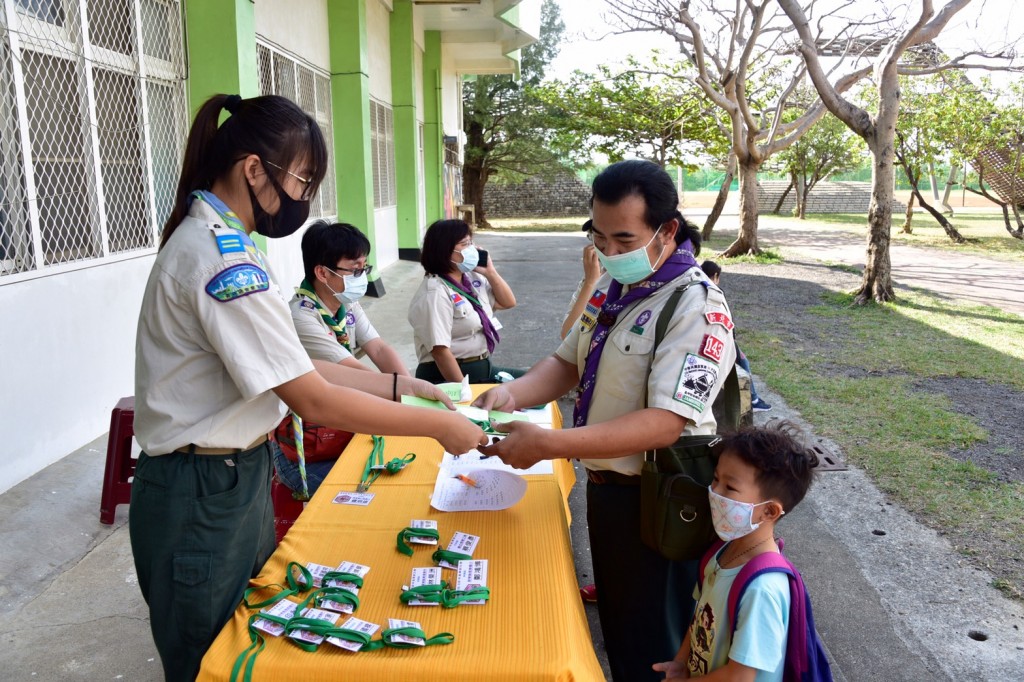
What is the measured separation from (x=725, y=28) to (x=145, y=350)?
14.4 m

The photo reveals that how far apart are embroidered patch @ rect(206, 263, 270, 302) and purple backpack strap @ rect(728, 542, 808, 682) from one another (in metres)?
1.22

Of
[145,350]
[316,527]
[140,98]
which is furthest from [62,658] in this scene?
[140,98]

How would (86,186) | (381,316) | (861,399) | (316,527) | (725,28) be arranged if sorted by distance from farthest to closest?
1. (725,28)
2. (381,316)
3. (861,399)
4. (86,186)
5. (316,527)

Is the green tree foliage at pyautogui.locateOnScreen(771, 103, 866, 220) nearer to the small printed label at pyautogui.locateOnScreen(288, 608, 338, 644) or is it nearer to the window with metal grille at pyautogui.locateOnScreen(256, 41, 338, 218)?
the window with metal grille at pyautogui.locateOnScreen(256, 41, 338, 218)

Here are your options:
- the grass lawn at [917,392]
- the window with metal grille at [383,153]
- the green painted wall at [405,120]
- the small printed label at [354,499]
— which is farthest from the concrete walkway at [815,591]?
the green painted wall at [405,120]

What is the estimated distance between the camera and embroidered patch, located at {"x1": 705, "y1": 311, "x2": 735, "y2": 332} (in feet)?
6.16

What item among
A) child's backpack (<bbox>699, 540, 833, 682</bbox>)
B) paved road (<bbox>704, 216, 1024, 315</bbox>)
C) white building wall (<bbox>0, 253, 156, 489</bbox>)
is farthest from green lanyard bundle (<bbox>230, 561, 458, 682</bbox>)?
paved road (<bbox>704, 216, 1024, 315</bbox>)

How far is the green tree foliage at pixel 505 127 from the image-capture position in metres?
26.5

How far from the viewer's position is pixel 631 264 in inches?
79.5

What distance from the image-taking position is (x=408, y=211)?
1431 centimetres

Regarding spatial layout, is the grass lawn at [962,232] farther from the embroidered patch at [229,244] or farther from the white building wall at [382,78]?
the embroidered patch at [229,244]

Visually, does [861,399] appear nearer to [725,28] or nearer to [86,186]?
[86,186]

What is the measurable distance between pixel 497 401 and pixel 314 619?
0.89 m

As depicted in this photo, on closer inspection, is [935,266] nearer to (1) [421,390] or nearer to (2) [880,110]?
(2) [880,110]
